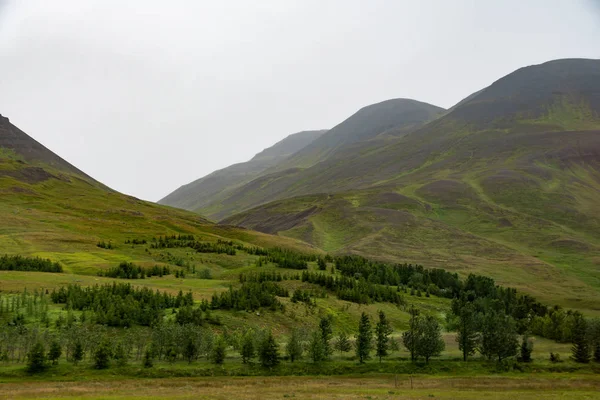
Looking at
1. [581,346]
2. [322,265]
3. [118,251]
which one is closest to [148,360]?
[581,346]

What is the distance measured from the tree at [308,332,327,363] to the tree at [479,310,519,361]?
19.6 metres

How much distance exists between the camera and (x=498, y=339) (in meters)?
55.9

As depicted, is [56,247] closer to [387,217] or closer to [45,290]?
[45,290]

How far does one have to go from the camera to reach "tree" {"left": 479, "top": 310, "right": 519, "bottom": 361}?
55.4 meters

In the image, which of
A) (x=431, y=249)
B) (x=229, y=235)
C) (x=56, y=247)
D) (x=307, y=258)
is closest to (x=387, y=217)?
(x=431, y=249)

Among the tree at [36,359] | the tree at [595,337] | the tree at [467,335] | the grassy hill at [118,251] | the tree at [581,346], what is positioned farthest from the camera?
the grassy hill at [118,251]

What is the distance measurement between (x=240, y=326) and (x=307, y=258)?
54549mm

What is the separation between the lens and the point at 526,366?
53.4 m

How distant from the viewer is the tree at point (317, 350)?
52.9 metres

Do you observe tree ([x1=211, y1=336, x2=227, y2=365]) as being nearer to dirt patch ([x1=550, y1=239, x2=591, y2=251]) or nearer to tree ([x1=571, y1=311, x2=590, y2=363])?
tree ([x1=571, y1=311, x2=590, y2=363])

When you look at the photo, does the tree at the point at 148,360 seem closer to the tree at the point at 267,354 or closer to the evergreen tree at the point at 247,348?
the evergreen tree at the point at 247,348

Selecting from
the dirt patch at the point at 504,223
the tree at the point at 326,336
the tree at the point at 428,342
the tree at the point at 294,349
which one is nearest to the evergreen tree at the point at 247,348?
the tree at the point at 294,349

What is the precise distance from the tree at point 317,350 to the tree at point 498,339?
19.6 m

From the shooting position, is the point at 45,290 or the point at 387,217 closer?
the point at 45,290
